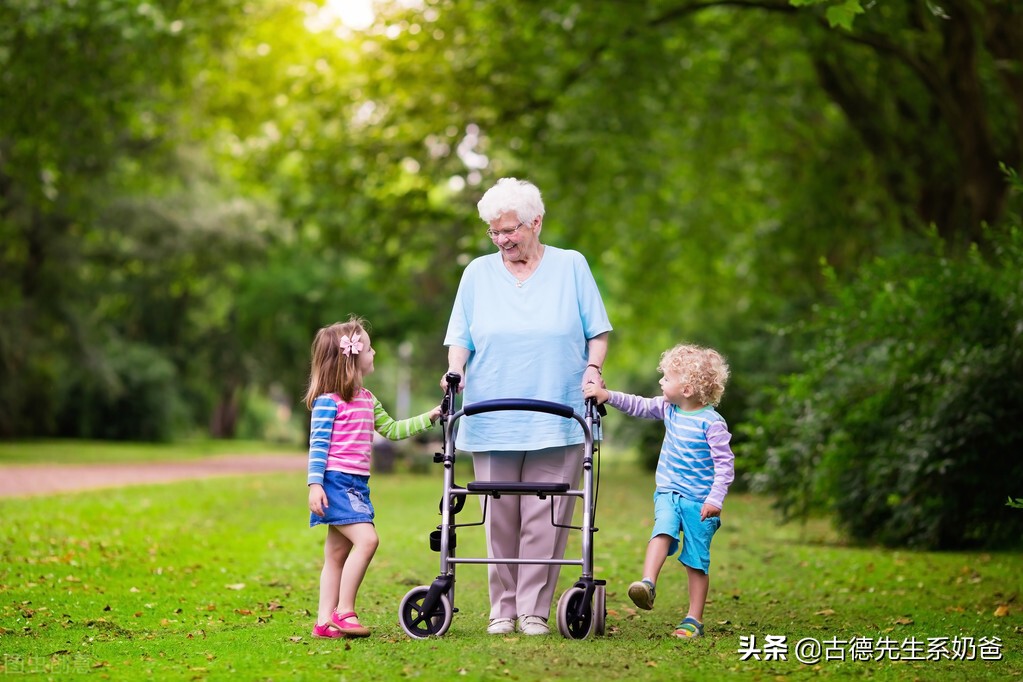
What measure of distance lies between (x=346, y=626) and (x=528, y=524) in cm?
99

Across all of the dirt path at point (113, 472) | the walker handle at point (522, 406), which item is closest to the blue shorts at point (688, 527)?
the walker handle at point (522, 406)

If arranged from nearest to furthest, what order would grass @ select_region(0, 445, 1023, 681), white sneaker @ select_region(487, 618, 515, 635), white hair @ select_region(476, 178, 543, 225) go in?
grass @ select_region(0, 445, 1023, 681) → white hair @ select_region(476, 178, 543, 225) → white sneaker @ select_region(487, 618, 515, 635)

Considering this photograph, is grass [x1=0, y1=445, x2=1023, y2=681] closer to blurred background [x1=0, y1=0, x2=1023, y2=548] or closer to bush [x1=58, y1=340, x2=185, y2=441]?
blurred background [x1=0, y1=0, x2=1023, y2=548]

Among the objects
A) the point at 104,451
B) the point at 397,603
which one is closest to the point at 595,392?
the point at 397,603

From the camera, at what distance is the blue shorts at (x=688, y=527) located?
6098 mm

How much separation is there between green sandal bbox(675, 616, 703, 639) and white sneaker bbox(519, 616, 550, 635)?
0.65m

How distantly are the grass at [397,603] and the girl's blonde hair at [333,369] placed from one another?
117cm

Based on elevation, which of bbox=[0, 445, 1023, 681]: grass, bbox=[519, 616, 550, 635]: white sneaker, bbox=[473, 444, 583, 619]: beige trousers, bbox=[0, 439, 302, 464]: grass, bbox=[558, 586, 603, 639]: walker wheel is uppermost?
bbox=[473, 444, 583, 619]: beige trousers

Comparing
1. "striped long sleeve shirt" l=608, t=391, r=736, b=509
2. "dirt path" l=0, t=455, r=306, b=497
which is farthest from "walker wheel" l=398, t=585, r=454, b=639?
"dirt path" l=0, t=455, r=306, b=497

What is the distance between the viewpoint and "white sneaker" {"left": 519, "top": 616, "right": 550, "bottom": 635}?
598 centimetres

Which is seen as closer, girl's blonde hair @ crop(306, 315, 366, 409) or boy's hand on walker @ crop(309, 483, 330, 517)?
boy's hand on walker @ crop(309, 483, 330, 517)

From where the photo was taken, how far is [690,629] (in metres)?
6.12

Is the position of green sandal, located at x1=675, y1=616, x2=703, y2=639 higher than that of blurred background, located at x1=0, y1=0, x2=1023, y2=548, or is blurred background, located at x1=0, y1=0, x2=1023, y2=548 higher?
blurred background, located at x1=0, y1=0, x2=1023, y2=548

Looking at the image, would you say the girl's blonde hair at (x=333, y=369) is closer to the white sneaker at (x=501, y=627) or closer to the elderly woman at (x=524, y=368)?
the elderly woman at (x=524, y=368)
